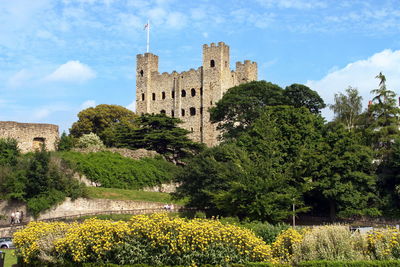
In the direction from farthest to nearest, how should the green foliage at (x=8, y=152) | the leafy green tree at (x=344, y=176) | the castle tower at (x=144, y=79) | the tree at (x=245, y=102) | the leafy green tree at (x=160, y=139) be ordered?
the castle tower at (x=144, y=79)
the leafy green tree at (x=160, y=139)
the tree at (x=245, y=102)
the green foliage at (x=8, y=152)
the leafy green tree at (x=344, y=176)

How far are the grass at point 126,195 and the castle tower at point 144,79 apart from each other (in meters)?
31.1

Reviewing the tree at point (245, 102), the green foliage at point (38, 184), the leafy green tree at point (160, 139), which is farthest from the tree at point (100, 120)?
the green foliage at point (38, 184)

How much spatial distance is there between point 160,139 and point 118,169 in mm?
10737

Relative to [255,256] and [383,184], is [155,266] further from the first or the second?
[383,184]

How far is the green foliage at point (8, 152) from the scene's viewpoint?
3844 cm

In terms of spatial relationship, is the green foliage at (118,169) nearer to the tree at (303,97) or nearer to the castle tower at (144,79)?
the tree at (303,97)

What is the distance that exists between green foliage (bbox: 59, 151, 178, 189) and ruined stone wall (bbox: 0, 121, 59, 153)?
446cm

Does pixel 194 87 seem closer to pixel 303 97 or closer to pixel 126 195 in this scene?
pixel 303 97

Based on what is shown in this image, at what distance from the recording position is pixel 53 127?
46.1 metres

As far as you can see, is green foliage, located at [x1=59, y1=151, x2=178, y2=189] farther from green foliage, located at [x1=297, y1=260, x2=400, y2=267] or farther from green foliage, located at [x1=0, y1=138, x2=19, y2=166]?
green foliage, located at [x1=297, y1=260, x2=400, y2=267]

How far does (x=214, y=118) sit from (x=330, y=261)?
37.1 m

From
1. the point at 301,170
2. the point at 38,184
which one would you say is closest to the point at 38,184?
the point at 38,184

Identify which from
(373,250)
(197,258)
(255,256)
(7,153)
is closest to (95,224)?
→ (197,258)

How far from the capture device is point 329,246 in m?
15.1
